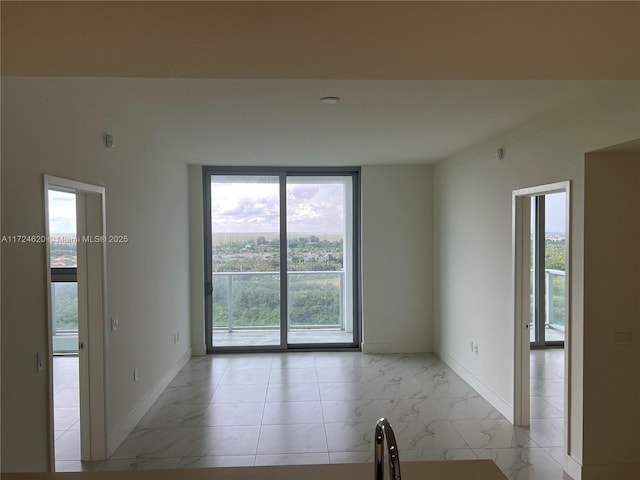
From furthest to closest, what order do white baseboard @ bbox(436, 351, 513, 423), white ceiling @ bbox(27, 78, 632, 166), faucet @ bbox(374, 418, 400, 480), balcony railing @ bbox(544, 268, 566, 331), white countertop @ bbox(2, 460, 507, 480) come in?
balcony railing @ bbox(544, 268, 566, 331)
white baseboard @ bbox(436, 351, 513, 423)
white ceiling @ bbox(27, 78, 632, 166)
white countertop @ bbox(2, 460, 507, 480)
faucet @ bbox(374, 418, 400, 480)

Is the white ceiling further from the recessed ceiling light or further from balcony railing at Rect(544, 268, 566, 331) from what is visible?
balcony railing at Rect(544, 268, 566, 331)

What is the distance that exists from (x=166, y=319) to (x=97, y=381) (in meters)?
1.72

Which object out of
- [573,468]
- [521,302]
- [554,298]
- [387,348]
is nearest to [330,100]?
[521,302]

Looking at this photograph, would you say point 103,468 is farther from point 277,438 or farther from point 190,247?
point 190,247

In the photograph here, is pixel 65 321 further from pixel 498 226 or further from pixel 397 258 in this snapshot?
pixel 498 226

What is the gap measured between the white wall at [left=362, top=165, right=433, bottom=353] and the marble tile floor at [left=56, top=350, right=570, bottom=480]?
1.91ft

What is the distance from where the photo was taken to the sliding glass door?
20.7 ft

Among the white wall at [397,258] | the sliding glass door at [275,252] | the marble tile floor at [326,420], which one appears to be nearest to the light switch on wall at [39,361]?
the marble tile floor at [326,420]

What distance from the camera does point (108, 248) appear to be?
332 cm

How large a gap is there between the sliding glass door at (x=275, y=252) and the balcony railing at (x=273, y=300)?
0.6 inches

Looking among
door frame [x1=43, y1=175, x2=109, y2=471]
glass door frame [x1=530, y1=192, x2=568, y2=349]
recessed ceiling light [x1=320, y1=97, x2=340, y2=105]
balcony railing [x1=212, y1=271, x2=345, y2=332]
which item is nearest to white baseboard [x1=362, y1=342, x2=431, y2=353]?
balcony railing [x1=212, y1=271, x2=345, y2=332]

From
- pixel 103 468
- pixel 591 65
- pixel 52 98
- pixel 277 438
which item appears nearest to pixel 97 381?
pixel 103 468

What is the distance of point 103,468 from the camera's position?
3.15 m

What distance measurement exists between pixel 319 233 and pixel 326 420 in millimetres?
2964
